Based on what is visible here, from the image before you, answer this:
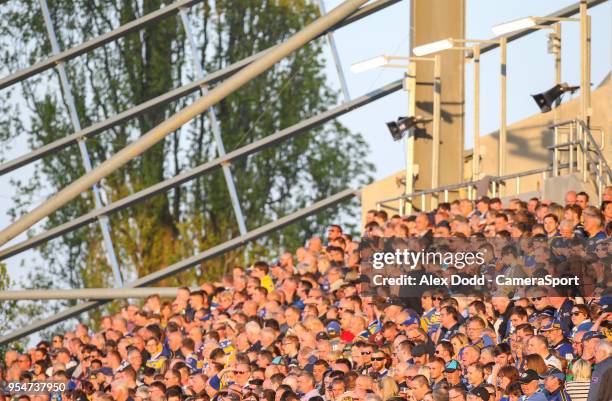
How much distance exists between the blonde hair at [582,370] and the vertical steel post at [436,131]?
940 cm

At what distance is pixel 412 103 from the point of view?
844 inches

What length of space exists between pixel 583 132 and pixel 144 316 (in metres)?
5.42

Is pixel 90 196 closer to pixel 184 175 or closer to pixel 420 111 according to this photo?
pixel 184 175

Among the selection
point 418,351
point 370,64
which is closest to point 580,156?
point 418,351

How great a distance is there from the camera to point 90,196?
104ft

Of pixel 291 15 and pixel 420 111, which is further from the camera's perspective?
pixel 291 15

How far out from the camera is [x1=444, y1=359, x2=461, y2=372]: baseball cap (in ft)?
37.0

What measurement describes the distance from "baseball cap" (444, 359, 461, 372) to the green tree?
18.0 m

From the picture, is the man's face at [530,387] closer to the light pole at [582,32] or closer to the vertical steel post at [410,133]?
the light pole at [582,32]

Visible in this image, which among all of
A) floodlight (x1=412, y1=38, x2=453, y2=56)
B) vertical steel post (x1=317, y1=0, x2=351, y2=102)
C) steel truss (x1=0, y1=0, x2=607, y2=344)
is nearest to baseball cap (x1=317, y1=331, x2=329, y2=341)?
floodlight (x1=412, y1=38, x2=453, y2=56)

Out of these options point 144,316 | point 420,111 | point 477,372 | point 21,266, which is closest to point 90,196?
point 21,266

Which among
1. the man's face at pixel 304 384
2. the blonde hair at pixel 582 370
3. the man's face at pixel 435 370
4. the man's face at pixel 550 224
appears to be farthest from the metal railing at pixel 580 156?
the blonde hair at pixel 582 370

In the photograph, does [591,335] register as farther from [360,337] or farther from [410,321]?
[360,337]

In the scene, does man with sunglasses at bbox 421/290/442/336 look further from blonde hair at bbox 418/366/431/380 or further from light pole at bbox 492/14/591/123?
light pole at bbox 492/14/591/123
